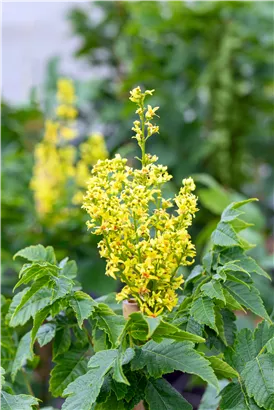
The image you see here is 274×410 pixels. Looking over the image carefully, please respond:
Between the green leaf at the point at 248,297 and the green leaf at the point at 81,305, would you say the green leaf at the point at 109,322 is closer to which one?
the green leaf at the point at 81,305

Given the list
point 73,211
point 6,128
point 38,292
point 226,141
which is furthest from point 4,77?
point 38,292

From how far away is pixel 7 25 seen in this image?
3883mm

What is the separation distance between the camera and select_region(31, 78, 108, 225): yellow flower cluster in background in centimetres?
167

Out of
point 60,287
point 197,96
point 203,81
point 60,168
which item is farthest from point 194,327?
point 197,96

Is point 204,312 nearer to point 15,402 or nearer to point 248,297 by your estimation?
point 248,297

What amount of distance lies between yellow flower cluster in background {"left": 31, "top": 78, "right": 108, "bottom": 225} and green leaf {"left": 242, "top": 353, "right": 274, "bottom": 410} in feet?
3.70

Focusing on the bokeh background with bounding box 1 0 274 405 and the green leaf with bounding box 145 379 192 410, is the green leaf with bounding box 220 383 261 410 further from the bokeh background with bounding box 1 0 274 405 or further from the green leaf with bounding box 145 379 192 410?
the bokeh background with bounding box 1 0 274 405

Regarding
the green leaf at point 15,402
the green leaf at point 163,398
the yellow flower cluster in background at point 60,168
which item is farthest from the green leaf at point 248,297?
the yellow flower cluster in background at point 60,168

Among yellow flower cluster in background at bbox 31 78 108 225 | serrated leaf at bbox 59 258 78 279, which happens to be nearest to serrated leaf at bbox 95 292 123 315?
serrated leaf at bbox 59 258 78 279

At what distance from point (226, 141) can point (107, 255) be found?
1.86 m

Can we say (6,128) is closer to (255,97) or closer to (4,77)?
(255,97)

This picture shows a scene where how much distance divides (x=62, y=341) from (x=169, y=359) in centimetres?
16

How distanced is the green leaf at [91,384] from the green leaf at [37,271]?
0.33ft

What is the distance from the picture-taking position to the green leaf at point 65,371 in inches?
25.3
